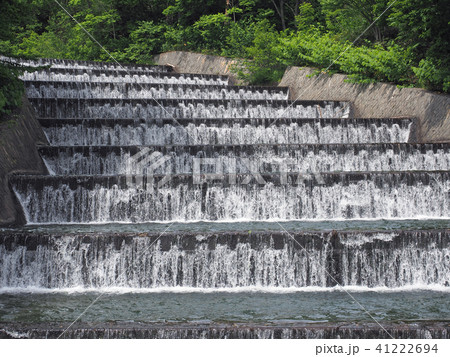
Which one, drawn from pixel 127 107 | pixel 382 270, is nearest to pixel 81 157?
pixel 127 107

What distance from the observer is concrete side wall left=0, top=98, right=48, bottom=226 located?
1297 cm

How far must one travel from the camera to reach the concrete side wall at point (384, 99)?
16375 mm

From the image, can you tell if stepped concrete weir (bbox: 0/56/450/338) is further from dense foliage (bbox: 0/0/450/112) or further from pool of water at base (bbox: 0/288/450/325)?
dense foliage (bbox: 0/0/450/112)

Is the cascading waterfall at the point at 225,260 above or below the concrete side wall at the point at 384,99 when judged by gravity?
below

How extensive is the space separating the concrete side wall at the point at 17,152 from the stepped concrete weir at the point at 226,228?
0.79 feet

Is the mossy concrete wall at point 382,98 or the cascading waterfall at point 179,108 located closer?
the mossy concrete wall at point 382,98

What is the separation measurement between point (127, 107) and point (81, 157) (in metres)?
4.45

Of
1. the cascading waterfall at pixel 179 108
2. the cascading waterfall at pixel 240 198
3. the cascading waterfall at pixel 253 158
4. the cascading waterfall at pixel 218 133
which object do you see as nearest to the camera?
the cascading waterfall at pixel 240 198

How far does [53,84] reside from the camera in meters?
21.0

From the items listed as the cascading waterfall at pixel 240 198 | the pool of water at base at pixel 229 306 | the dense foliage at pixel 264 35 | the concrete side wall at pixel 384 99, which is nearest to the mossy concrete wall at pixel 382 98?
the concrete side wall at pixel 384 99

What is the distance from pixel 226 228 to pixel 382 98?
893 centimetres

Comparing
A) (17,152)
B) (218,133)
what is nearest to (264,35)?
(218,133)

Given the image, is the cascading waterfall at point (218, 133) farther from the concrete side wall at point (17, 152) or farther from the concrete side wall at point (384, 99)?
the concrete side wall at point (17, 152)

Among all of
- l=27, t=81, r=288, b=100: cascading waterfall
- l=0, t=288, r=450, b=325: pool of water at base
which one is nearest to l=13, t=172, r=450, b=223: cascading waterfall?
l=0, t=288, r=450, b=325: pool of water at base
